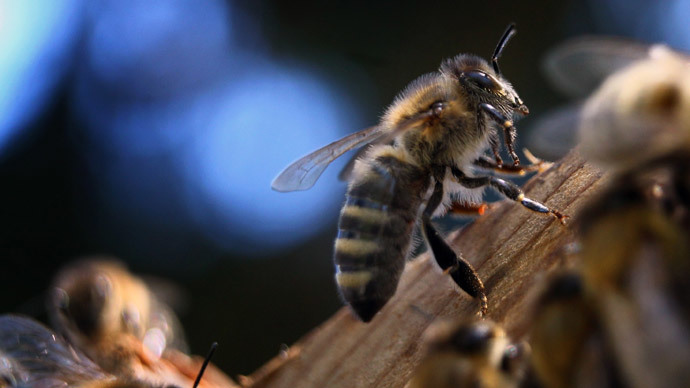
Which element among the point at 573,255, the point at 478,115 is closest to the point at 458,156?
the point at 478,115

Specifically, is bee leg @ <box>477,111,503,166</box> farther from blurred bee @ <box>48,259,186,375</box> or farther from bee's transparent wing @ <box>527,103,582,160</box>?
blurred bee @ <box>48,259,186,375</box>

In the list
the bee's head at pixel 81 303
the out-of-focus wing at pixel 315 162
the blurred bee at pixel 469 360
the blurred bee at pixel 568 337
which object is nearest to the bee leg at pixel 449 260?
the out-of-focus wing at pixel 315 162

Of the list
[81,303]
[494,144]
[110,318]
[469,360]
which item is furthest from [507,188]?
[81,303]

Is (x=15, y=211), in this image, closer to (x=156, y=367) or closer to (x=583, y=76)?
(x=156, y=367)

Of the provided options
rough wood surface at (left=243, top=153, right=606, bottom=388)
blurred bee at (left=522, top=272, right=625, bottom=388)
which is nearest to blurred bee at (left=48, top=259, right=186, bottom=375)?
rough wood surface at (left=243, top=153, right=606, bottom=388)

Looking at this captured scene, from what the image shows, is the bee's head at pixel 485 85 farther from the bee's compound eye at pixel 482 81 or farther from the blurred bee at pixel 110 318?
the blurred bee at pixel 110 318

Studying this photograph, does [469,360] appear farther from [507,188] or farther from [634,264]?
[507,188]

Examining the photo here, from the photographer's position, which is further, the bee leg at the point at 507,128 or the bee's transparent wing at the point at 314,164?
the bee's transparent wing at the point at 314,164
